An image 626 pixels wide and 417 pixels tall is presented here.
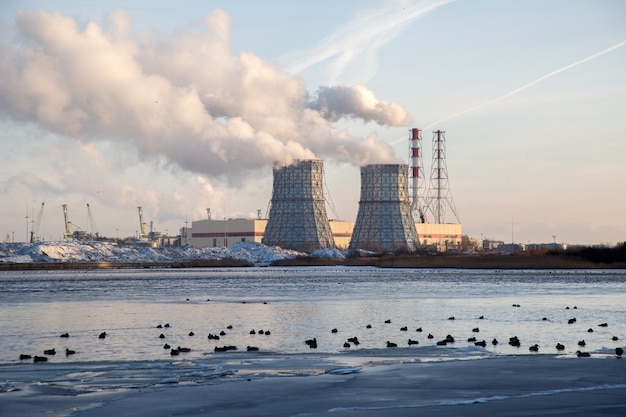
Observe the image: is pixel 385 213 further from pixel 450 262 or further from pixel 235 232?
pixel 235 232

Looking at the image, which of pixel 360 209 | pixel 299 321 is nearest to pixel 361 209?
pixel 360 209

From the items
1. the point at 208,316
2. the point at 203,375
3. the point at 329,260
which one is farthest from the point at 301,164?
the point at 203,375

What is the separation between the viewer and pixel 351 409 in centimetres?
1534

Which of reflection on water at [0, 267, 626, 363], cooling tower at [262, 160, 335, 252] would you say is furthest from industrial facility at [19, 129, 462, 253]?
reflection on water at [0, 267, 626, 363]

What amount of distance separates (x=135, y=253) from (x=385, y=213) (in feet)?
168

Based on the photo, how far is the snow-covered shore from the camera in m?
147

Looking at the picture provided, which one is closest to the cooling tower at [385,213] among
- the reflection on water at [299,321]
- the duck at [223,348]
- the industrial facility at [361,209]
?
the industrial facility at [361,209]

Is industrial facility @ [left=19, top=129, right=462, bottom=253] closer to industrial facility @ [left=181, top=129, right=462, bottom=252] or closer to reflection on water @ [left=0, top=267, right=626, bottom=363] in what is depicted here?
industrial facility @ [left=181, top=129, right=462, bottom=252]

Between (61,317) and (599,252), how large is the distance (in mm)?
79746

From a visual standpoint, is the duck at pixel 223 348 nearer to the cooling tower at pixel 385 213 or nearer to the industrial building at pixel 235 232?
the cooling tower at pixel 385 213

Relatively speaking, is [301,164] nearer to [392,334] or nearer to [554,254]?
[554,254]

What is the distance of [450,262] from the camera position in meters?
125

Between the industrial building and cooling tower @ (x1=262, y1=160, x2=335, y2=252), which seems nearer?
cooling tower @ (x1=262, y1=160, x2=335, y2=252)

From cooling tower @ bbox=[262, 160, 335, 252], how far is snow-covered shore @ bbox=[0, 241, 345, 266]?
2.14m
